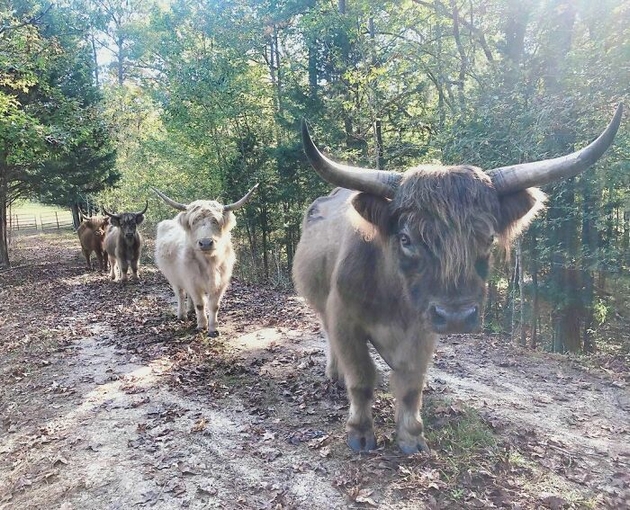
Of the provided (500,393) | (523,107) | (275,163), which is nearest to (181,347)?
(500,393)

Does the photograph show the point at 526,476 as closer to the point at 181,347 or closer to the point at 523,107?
the point at 181,347

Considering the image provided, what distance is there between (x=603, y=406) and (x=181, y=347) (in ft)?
18.6

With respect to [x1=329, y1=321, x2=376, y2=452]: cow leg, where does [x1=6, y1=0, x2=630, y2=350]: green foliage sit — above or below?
above

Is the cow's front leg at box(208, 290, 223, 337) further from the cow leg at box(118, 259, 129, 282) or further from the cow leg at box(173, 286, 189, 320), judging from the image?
the cow leg at box(118, 259, 129, 282)

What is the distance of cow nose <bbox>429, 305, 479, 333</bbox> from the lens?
273cm

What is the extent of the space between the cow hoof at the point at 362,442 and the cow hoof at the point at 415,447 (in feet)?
0.81

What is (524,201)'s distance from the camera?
3172 millimetres

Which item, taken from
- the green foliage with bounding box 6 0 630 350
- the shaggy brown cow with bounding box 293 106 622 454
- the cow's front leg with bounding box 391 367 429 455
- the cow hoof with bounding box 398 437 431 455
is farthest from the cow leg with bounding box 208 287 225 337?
the green foliage with bounding box 6 0 630 350

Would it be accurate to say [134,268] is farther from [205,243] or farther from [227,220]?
[205,243]

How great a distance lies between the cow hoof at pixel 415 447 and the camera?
3.82 m

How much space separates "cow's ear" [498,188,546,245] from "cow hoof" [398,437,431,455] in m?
1.85

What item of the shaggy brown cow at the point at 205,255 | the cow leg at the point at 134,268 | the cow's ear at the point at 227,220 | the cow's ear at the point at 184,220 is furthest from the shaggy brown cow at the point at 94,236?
the cow's ear at the point at 227,220

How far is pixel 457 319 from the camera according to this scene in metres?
2.73

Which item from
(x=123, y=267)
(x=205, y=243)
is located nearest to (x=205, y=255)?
(x=205, y=243)
